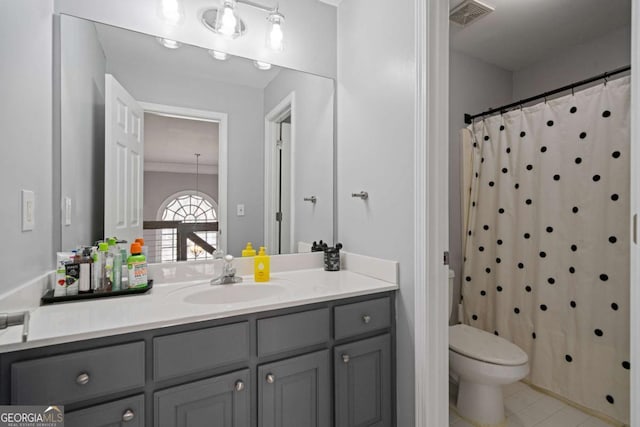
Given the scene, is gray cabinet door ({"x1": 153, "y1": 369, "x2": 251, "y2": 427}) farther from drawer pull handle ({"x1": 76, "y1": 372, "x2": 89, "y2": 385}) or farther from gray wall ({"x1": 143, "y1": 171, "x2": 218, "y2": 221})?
gray wall ({"x1": 143, "y1": 171, "x2": 218, "y2": 221})

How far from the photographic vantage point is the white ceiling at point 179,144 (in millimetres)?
1508

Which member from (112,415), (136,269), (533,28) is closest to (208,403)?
(112,415)

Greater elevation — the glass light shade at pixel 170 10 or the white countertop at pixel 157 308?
the glass light shade at pixel 170 10

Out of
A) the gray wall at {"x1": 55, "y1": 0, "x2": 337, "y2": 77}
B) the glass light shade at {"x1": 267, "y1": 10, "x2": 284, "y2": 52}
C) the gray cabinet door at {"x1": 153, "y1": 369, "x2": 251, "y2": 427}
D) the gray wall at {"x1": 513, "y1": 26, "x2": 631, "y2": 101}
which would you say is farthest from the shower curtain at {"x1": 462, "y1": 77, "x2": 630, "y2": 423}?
the gray cabinet door at {"x1": 153, "y1": 369, "x2": 251, "y2": 427}

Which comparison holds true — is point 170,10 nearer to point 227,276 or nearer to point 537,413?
point 227,276

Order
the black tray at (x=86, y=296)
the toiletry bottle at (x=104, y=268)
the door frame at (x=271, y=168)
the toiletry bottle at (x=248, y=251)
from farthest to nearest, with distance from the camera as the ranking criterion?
the door frame at (x=271, y=168), the toiletry bottle at (x=248, y=251), the toiletry bottle at (x=104, y=268), the black tray at (x=86, y=296)

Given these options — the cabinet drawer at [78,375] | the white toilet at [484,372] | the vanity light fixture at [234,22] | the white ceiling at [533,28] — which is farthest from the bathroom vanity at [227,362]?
the white ceiling at [533,28]

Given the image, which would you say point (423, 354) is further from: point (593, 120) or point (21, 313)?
point (593, 120)

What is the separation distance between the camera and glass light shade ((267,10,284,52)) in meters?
1.67

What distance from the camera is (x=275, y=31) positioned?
1706 mm

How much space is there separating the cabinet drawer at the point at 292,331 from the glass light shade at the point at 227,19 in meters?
1.40

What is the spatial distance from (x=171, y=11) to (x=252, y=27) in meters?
0.40

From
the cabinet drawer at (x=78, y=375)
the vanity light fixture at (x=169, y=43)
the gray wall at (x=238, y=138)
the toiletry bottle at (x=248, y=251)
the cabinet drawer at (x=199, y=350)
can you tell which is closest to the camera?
the cabinet drawer at (x=78, y=375)

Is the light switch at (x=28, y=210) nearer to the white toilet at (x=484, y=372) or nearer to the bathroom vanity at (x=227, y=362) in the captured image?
the bathroom vanity at (x=227, y=362)
